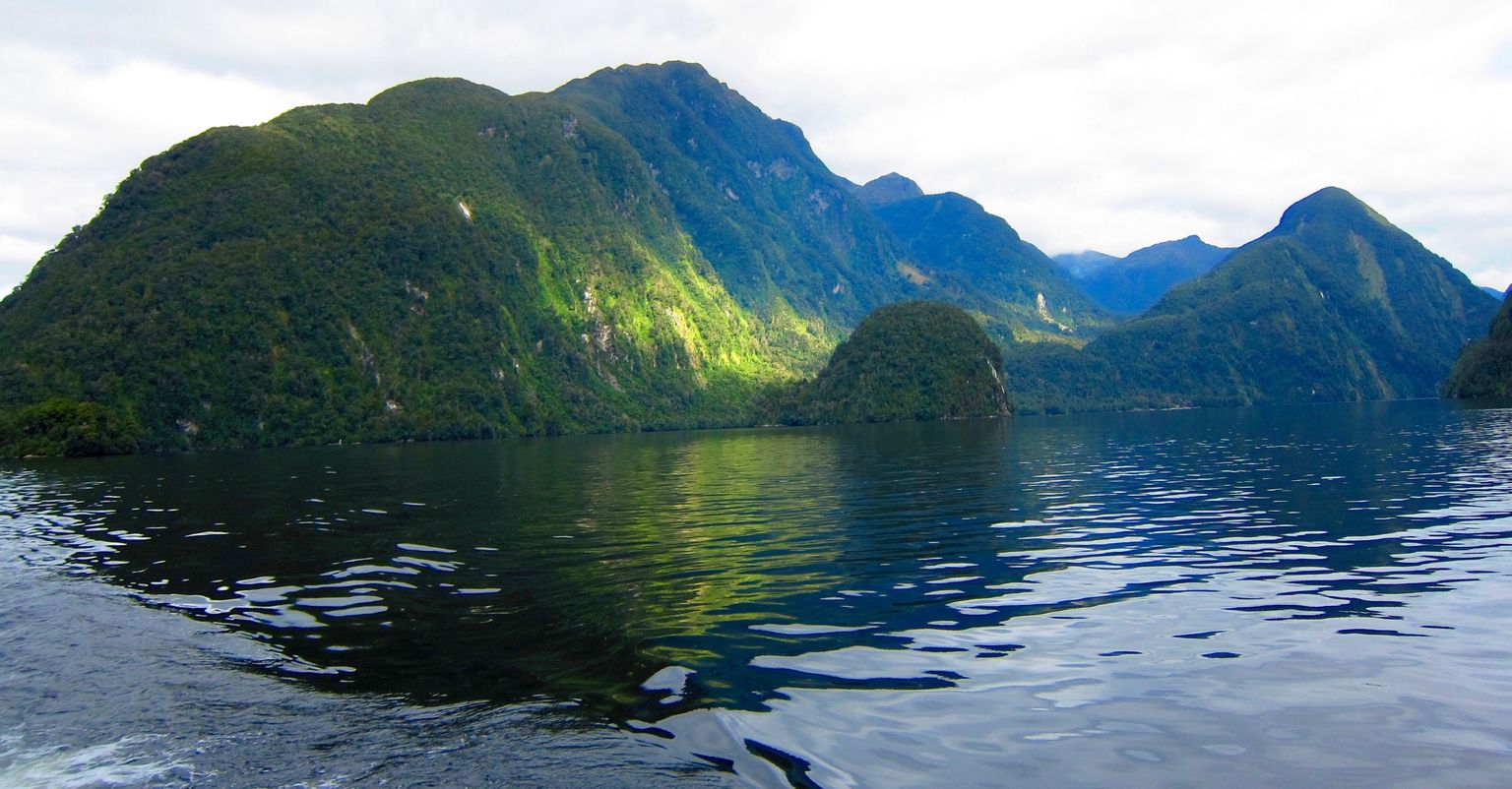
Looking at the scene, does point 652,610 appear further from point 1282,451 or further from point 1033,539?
point 1282,451

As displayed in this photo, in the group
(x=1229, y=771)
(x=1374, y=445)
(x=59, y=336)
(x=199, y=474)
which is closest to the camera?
(x=1229, y=771)

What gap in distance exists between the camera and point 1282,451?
2790 inches

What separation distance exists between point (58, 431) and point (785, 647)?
6420 inches

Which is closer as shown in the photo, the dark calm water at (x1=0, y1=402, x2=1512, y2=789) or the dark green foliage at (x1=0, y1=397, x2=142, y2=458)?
the dark calm water at (x1=0, y1=402, x2=1512, y2=789)

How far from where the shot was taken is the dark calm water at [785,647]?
38.6ft

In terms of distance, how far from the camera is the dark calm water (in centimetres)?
1177

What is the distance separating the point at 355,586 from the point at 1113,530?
25.6m

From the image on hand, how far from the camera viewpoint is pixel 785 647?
17375 millimetres

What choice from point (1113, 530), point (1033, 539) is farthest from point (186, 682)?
point (1113, 530)

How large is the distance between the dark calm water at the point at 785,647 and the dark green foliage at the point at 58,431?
4810 inches

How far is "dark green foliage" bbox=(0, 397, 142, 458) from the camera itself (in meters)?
136

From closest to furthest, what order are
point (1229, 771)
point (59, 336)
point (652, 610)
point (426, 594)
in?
point (1229, 771), point (652, 610), point (426, 594), point (59, 336)

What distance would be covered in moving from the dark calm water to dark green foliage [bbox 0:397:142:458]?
122 metres

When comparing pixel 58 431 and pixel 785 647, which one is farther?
pixel 58 431
